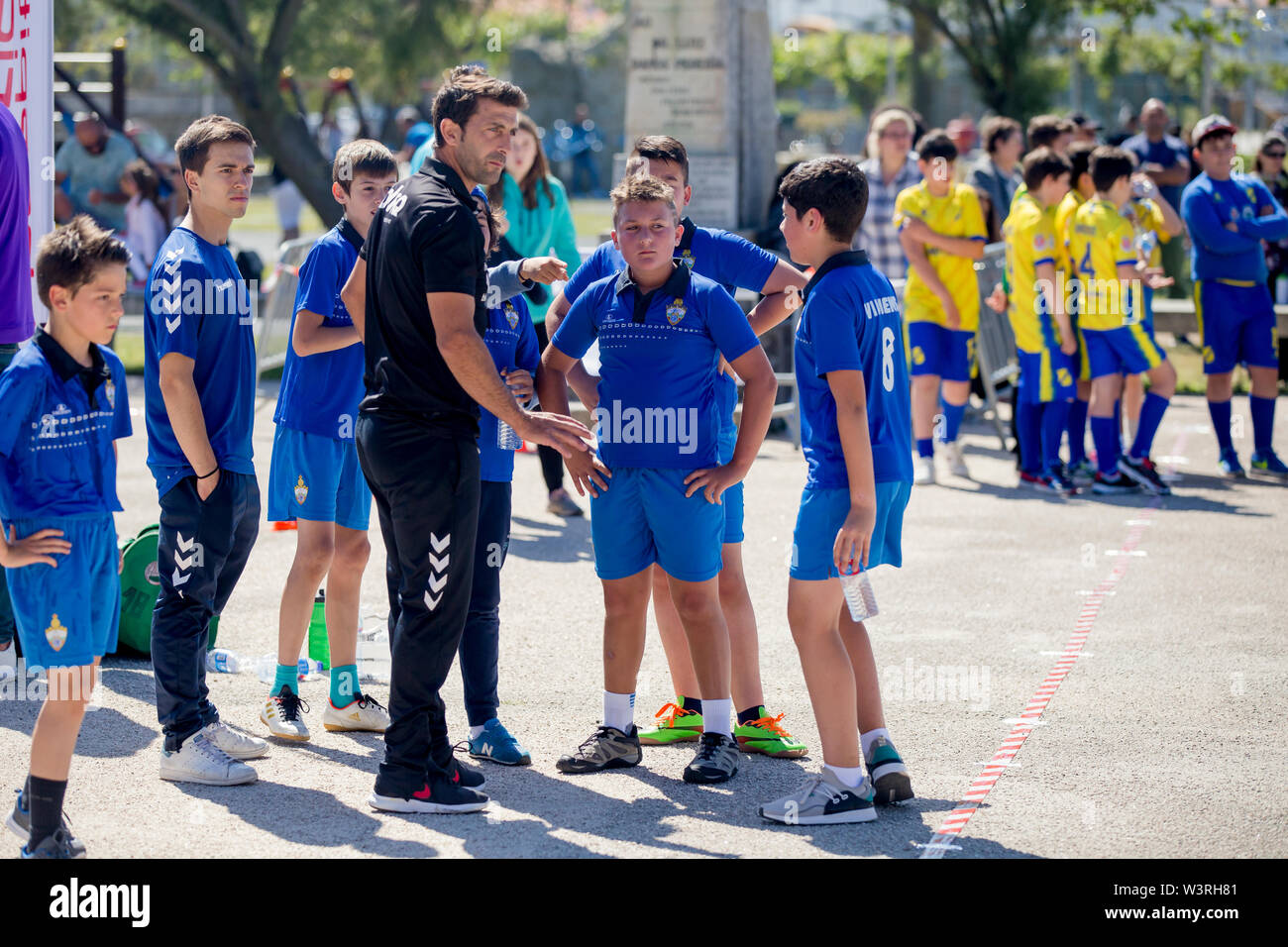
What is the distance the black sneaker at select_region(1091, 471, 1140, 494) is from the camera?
9.76m

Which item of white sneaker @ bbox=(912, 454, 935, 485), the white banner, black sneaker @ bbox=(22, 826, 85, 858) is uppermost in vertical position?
the white banner

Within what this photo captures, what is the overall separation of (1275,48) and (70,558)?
4254 cm

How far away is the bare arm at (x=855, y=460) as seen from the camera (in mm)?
4383

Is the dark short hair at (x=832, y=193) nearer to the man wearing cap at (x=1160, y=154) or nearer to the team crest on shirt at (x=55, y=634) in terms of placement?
the team crest on shirt at (x=55, y=634)

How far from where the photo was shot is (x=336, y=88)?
2817 centimetres

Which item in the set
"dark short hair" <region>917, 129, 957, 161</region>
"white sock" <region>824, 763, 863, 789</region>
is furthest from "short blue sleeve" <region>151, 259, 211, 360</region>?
"dark short hair" <region>917, 129, 957, 161</region>

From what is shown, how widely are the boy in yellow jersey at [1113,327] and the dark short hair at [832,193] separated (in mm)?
5308

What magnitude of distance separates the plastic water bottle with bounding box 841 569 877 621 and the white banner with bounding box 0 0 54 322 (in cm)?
403

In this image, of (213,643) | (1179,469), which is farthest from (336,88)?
(213,643)

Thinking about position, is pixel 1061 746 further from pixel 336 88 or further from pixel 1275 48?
pixel 1275 48

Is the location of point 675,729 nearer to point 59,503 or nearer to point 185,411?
point 185,411

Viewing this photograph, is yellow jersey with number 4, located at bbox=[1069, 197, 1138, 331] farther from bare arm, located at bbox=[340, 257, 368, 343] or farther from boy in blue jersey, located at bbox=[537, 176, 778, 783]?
bare arm, located at bbox=[340, 257, 368, 343]
